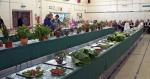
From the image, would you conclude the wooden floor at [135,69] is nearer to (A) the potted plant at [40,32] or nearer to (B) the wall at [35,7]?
(A) the potted plant at [40,32]

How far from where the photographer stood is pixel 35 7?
40.2 ft

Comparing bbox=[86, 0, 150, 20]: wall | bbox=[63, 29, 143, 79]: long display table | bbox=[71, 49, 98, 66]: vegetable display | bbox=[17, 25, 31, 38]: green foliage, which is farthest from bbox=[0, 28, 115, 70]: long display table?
bbox=[86, 0, 150, 20]: wall

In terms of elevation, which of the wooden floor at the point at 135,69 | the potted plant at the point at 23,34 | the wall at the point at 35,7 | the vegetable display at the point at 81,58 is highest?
the wall at the point at 35,7

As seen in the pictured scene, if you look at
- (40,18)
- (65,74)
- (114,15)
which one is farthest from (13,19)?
(114,15)

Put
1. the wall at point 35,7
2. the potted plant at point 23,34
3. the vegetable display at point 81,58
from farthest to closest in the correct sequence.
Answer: the wall at point 35,7 < the potted plant at point 23,34 < the vegetable display at point 81,58

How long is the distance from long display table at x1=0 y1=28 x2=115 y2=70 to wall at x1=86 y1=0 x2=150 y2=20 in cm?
1125

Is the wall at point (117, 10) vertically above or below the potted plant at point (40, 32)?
above

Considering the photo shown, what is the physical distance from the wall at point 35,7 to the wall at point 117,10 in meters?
2.18

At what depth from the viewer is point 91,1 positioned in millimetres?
20141

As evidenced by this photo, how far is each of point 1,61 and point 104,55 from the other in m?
1.97

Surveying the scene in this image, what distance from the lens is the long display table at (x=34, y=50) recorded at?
4375 millimetres

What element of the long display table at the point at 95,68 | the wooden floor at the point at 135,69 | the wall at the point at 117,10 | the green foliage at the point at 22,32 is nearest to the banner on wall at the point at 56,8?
the wall at the point at 117,10

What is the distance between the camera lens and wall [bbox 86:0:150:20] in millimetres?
18438

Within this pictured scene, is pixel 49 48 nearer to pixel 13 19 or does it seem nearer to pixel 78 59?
pixel 78 59
